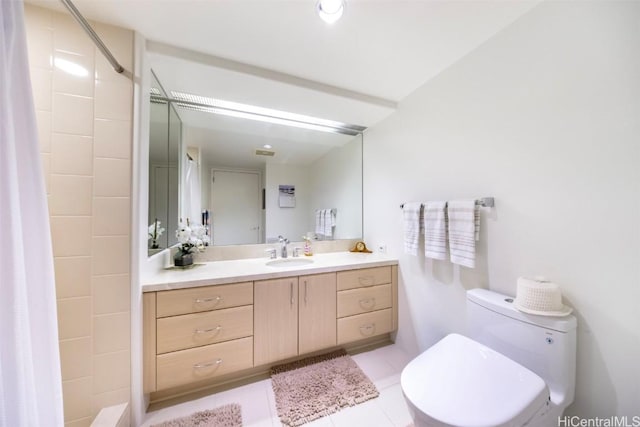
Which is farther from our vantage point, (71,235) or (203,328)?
(203,328)

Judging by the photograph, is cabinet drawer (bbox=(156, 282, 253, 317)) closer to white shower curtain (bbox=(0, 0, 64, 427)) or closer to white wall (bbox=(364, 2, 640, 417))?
white shower curtain (bbox=(0, 0, 64, 427))

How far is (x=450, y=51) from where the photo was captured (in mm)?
1297

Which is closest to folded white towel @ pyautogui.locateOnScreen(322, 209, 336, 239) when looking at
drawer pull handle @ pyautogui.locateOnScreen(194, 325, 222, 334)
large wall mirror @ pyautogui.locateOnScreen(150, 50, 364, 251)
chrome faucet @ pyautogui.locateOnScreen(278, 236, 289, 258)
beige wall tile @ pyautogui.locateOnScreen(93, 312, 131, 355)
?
large wall mirror @ pyautogui.locateOnScreen(150, 50, 364, 251)

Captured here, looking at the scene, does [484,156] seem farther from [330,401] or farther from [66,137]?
[66,137]

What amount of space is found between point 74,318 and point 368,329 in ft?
5.88

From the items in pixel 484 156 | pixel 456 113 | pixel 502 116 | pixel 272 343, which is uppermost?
pixel 456 113

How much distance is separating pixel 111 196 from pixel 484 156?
6.64 ft

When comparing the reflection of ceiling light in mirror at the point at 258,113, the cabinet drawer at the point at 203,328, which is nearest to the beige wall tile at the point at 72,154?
the reflection of ceiling light in mirror at the point at 258,113

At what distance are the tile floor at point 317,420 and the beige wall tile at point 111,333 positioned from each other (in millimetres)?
496

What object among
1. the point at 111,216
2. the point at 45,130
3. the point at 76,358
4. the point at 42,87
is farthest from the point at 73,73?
the point at 76,358

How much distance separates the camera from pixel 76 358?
1066mm

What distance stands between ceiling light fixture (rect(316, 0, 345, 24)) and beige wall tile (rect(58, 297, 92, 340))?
71.0 inches

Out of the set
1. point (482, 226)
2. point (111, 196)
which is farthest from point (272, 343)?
point (482, 226)

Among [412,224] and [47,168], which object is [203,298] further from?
[412,224]
